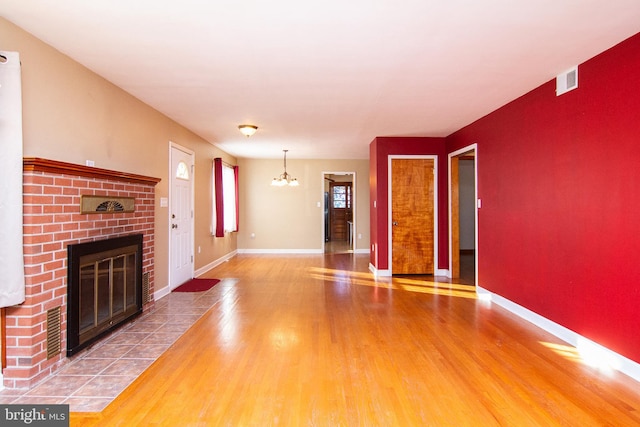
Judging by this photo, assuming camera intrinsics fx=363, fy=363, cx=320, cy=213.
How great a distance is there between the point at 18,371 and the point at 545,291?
168 inches

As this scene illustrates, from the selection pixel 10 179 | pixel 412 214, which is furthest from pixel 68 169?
pixel 412 214

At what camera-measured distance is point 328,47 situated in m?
2.69

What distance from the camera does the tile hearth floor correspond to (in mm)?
2207

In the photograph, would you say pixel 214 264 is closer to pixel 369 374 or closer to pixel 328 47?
pixel 369 374

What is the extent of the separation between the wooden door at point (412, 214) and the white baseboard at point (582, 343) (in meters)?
1.99

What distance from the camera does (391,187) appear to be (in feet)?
19.9

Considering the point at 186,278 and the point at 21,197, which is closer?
the point at 21,197

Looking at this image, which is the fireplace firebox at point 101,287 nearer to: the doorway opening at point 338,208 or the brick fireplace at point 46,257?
the brick fireplace at point 46,257

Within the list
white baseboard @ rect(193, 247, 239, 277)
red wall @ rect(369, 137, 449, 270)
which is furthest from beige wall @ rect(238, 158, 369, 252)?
red wall @ rect(369, 137, 449, 270)

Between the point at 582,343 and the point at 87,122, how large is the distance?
4554 mm

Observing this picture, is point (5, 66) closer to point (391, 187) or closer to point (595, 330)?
point (595, 330)

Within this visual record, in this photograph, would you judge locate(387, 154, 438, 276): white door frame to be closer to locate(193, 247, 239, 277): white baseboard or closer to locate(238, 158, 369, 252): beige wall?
locate(238, 158, 369, 252): beige wall

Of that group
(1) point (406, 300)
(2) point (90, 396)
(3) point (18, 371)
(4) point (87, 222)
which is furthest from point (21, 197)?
(1) point (406, 300)


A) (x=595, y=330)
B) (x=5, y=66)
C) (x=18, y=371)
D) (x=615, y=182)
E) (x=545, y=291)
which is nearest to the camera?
(x=5, y=66)
